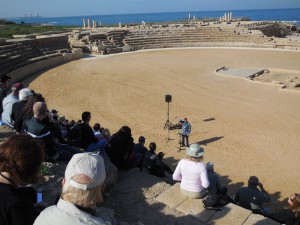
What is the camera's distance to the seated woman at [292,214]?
5238 millimetres

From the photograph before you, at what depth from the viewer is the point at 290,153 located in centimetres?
1038

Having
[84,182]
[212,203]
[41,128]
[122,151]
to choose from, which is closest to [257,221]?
[212,203]

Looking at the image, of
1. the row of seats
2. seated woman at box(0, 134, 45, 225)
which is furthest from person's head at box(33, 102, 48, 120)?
the row of seats

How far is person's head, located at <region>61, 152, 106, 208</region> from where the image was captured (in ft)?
7.65

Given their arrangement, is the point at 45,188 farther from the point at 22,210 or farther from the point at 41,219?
the point at 41,219

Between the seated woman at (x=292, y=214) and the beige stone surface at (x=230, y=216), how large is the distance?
3.49 feet

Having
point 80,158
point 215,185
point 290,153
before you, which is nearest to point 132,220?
point 215,185

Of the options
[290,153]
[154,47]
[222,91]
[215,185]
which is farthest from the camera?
[154,47]

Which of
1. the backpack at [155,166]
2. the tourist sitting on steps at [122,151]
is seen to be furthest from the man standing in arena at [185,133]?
the tourist sitting on steps at [122,151]

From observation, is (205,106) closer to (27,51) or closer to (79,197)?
(79,197)

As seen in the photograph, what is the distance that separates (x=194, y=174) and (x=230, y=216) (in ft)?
2.65

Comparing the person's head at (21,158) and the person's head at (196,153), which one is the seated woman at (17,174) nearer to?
the person's head at (21,158)

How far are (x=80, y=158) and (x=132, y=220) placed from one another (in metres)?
2.56

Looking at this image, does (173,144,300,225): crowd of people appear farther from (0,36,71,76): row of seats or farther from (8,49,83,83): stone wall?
(8,49,83,83): stone wall
